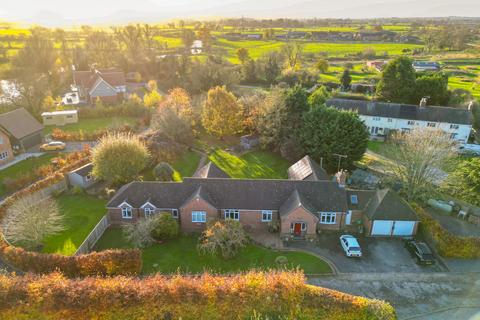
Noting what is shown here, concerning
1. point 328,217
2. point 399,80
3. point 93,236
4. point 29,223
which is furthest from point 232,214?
point 399,80

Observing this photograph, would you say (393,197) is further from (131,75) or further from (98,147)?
(131,75)

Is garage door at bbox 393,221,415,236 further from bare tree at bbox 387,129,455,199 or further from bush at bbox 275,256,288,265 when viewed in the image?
bush at bbox 275,256,288,265

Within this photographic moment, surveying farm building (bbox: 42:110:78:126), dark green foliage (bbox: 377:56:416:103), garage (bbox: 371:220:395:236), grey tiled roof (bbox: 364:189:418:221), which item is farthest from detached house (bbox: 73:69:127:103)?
garage (bbox: 371:220:395:236)

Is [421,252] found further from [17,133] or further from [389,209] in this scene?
[17,133]

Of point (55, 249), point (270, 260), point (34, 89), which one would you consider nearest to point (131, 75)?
point (34, 89)

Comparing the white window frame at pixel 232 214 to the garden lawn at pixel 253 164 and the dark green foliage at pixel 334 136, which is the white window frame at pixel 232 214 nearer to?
the garden lawn at pixel 253 164

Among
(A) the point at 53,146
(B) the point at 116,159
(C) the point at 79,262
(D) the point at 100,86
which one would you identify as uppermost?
(D) the point at 100,86
